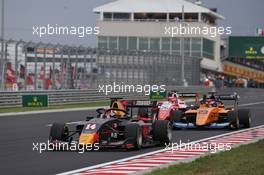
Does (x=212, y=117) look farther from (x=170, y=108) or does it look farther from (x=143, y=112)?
(x=143, y=112)

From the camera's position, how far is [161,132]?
17469 mm

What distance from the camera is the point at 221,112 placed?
2312 centimetres

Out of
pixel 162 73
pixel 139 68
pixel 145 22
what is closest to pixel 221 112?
pixel 139 68

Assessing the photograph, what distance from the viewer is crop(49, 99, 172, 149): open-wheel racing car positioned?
53.1 ft

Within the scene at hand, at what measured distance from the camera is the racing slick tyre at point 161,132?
1750cm

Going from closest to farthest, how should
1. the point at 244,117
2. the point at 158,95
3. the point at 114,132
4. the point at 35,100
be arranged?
the point at 114,132
the point at 244,117
the point at 35,100
the point at 158,95

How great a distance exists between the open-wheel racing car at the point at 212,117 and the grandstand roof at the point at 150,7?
54818mm

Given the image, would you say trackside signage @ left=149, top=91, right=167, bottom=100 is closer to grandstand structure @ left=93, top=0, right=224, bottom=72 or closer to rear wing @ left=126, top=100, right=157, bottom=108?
rear wing @ left=126, top=100, right=157, bottom=108

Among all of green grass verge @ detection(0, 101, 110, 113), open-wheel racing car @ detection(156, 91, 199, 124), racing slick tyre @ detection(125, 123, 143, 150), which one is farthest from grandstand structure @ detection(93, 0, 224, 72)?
racing slick tyre @ detection(125, 123, 143, 150)

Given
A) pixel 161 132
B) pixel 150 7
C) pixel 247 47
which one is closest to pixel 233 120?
pixel 161 132

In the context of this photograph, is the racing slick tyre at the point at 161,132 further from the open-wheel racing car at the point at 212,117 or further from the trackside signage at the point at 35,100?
the trackside signage at the point at 35,100

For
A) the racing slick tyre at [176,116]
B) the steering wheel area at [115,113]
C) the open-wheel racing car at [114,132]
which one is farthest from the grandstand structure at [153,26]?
the open-wheel racing car at [114,132]

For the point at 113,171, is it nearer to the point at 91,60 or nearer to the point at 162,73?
the point at 91,60

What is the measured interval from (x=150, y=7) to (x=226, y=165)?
65992mm
